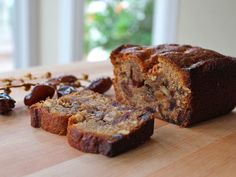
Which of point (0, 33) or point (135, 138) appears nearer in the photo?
point (135, 138)

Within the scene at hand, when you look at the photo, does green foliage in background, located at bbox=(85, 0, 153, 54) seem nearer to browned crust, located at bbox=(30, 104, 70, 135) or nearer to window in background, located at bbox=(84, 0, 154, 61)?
window in background, located at bbox=(84, 0, 154, 61)

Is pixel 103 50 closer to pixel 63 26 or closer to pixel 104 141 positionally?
pixel 63 26

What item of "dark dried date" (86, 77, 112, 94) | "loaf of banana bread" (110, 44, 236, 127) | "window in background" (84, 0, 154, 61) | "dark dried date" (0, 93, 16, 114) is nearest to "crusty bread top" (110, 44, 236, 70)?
"loaf of banana bread" (110, 44, 236, 127)

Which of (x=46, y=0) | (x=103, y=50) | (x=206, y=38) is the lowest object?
(x=103, y=50)

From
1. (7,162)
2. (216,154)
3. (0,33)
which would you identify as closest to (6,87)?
(7,162)

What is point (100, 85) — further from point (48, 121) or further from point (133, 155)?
point (133, 155)

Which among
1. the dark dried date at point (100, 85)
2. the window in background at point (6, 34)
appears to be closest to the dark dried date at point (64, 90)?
the dark dried date at point (100, 85)
